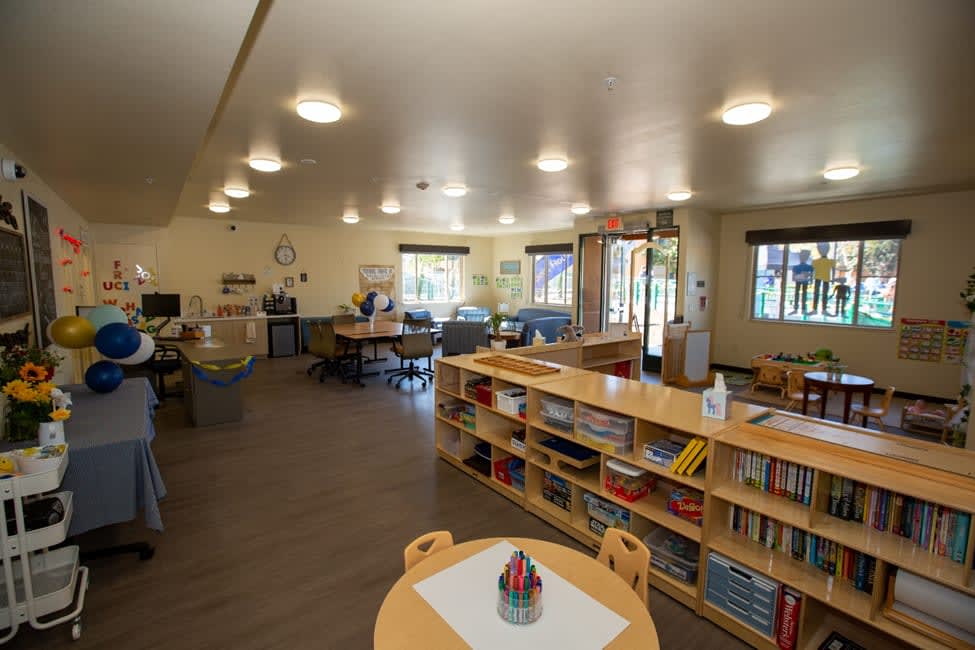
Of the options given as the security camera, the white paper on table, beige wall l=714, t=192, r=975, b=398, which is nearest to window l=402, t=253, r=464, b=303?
A: beige wall l=714, t=192, r=975, b=398

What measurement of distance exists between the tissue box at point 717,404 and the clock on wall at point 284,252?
8.92 meters

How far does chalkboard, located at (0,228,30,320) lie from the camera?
2645 millimetres

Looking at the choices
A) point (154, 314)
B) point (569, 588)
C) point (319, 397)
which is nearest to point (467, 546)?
point (569, 588)

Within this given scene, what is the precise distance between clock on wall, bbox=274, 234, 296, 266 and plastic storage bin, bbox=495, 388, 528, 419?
24.8 feet

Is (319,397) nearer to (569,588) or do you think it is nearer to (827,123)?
(569,588)

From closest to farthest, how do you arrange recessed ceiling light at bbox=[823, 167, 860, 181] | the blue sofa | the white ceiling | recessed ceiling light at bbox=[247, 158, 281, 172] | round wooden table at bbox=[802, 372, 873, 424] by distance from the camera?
the white ceiling → recessed ceiling light at bbox=[247, 158, 281, 172] → recessed ceiling light at bbox=[823, 167, 860, 181] → round wooden table at bbox=[802, 372, 873, 424] → the blue sofa

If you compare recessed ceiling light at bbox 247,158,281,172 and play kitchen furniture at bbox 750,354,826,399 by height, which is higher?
recessed ceiling light at bbox 247,158,281,172

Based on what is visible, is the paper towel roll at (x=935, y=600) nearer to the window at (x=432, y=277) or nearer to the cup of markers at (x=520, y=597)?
the cup of markers at (x=520, y=597)

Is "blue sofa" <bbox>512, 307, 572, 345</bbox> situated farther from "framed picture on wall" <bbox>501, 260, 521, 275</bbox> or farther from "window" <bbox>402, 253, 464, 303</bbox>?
"window" <bbox>402, 253, 464, 303</bbox>

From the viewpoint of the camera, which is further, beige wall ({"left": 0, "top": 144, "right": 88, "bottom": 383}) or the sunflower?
beige wall ({"left": 0, "top": 144, "right": 88, "bottom": 383})

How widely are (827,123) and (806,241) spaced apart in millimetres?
4220

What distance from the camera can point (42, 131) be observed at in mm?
2719

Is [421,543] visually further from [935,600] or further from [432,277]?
[432,277]

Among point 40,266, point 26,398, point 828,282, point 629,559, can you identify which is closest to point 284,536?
point 26,398
